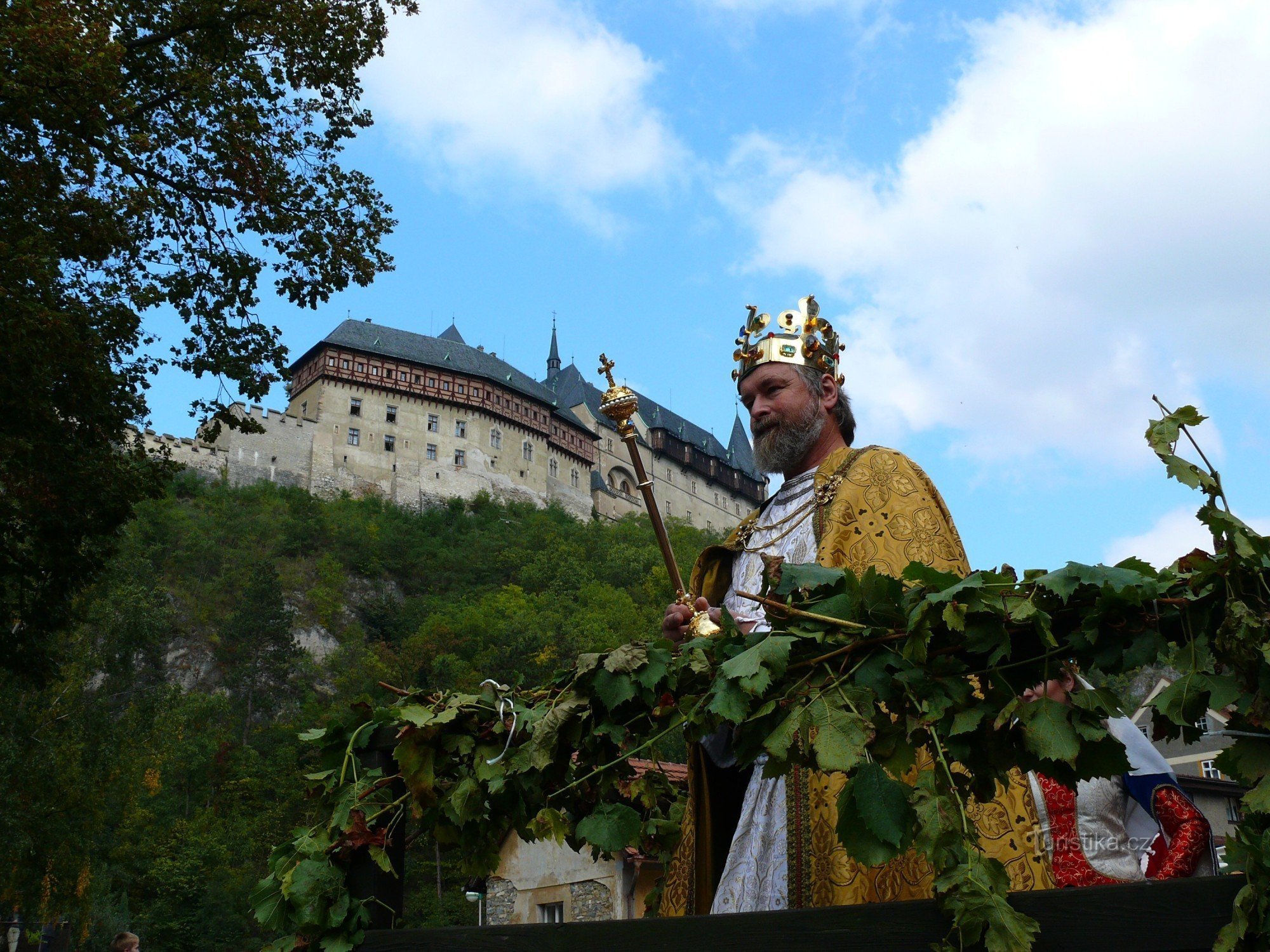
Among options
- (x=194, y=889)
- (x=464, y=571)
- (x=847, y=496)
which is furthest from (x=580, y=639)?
(x=847, y=496)

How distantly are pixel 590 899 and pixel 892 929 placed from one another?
1665 cm

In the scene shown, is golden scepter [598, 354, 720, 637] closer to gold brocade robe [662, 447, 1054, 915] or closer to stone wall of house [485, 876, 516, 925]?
gold brocade robe [662, 447, 1054, 915]

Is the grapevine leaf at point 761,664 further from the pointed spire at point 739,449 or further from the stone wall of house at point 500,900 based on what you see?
the pointed spire at point 739,449

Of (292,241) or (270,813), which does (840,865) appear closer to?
Answer: (292,241)

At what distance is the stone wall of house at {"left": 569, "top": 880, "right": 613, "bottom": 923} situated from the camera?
691 inches

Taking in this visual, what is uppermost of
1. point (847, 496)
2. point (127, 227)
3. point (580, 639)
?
point (580, 639)

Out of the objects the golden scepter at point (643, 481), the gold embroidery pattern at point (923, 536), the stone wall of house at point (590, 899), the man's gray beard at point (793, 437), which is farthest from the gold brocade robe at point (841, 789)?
the stone wall of house at point (590, 899)

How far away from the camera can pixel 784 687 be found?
241 centimetres

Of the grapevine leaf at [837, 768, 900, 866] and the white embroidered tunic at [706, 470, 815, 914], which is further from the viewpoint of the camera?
the white embroidered tunic at [706, 470, 815, 914]

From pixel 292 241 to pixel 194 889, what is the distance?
32.1 m

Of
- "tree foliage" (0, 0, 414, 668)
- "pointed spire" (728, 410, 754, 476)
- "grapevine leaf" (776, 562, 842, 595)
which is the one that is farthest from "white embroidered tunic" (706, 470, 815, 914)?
"pointed spire" (728, 410, 754, 476)

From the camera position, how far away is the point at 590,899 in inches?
706

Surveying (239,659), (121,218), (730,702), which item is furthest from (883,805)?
(239,659)

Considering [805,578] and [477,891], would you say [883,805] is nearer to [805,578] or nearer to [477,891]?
[805,578]
